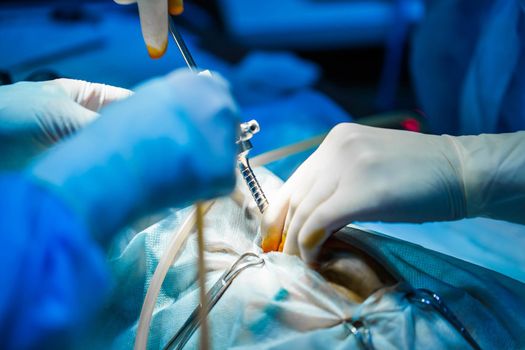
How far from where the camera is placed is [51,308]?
0.49 metres

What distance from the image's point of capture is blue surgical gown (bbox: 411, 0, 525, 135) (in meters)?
1.39

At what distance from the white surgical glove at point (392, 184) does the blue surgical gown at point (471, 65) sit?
1.71 ft

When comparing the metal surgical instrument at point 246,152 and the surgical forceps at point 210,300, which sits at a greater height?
the metal surgical instrument at point 246,152

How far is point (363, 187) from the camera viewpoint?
831mm

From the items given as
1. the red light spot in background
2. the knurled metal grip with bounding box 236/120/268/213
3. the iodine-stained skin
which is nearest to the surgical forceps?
the iodine-stained skin

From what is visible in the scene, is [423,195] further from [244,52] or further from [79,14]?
[79,14]

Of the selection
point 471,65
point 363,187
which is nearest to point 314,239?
point 363,187

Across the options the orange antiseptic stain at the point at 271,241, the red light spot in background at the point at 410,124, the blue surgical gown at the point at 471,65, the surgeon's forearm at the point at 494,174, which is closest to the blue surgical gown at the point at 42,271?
the orange antiseptic stain at the point at 271,241

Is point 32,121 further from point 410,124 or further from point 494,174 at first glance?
point 410,124

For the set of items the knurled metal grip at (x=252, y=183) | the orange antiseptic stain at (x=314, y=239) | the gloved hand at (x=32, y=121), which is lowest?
the orange antiseptic stain at (x=314, y=239)

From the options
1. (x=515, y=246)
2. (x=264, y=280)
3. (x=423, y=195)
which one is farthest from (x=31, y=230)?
(x=515, y=246)

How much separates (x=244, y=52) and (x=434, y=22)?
1.02 m

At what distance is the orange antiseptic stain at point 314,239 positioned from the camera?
83 centimetres

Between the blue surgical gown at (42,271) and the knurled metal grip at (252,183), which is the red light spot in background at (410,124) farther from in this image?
the blue surgical gown at (42,271)
